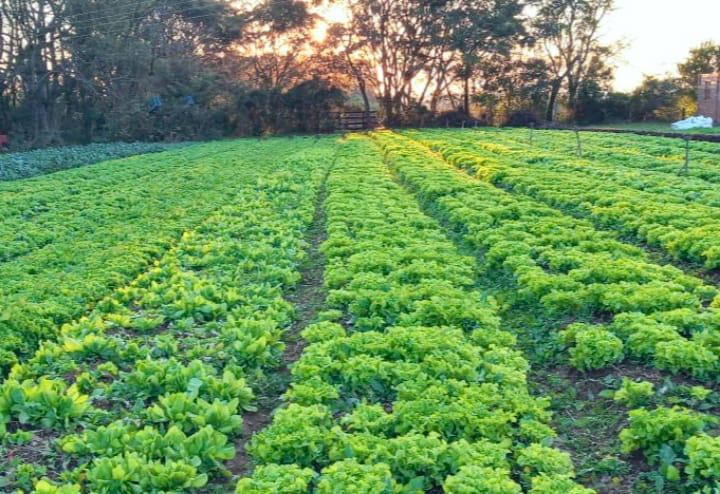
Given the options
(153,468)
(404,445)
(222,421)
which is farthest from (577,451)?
(153,468)

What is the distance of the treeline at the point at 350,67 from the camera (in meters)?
55.8

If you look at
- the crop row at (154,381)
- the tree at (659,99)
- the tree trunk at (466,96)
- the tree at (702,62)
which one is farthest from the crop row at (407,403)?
the tree at (702,62)

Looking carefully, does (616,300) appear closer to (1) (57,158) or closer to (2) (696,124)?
(1) (57,158)

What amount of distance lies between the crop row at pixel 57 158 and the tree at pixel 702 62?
4869cm

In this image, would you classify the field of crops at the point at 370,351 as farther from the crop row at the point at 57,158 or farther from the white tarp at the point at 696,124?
the white tarp at the point at 696,124

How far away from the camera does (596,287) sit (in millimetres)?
9250

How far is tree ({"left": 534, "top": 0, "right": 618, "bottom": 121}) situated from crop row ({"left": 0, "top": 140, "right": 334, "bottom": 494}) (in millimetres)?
56407

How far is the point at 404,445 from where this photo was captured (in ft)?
18.4

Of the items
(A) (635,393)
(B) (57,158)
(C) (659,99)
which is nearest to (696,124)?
(C) (659,99)

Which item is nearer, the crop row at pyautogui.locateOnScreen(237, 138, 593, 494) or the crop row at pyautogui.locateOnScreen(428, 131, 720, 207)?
the crop row at pyautogui.locateOnScreen(237, 138, 593, 494)

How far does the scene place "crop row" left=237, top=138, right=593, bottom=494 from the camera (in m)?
5.31

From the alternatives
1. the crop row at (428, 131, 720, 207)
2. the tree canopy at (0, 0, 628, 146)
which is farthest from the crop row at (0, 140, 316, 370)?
the tree canopy at (0, 0, 628, 146)

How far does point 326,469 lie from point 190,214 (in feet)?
44.9

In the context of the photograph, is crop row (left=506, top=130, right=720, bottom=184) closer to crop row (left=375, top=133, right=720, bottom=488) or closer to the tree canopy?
crop row (left=375, top=133, right=720, bottom=488)
